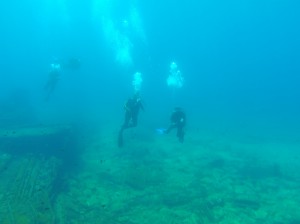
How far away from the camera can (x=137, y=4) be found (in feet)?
460

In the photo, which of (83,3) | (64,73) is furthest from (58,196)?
(83,3)

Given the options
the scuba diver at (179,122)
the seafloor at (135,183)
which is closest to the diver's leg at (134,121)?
the seafloor at (135,183)

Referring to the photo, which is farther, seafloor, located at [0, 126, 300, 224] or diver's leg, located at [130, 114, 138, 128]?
diver's leg, located at [130, 114, 138, 128]

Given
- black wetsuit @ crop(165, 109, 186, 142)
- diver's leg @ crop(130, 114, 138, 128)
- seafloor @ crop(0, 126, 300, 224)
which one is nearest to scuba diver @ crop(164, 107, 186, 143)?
black wetsuit @ crop(165, 109, 186, 142)

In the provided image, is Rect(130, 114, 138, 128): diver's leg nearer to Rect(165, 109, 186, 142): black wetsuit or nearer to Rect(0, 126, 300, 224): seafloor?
Rect(0, 126, 300, 224): seafloor

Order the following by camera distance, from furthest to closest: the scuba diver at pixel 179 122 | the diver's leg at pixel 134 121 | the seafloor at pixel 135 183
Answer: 1. the diver's leg at pixel 134 121
2. the scuba diver at pixel 179 122
3. the seafloor at pixel 135 183

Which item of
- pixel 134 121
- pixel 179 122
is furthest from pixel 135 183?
pixel 179 122

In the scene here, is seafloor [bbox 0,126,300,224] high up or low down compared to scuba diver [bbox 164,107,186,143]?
down

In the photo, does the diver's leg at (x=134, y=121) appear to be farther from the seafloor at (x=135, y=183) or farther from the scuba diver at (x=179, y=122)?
the scuba diver at (x=179, y=122)

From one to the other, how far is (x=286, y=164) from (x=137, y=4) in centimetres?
13365

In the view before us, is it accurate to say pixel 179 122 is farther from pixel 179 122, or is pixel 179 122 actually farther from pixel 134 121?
pixel 134 121

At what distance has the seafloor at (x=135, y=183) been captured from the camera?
28.2ft

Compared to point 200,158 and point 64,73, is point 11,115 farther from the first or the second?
point 64,73

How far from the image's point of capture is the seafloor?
8.59 m
